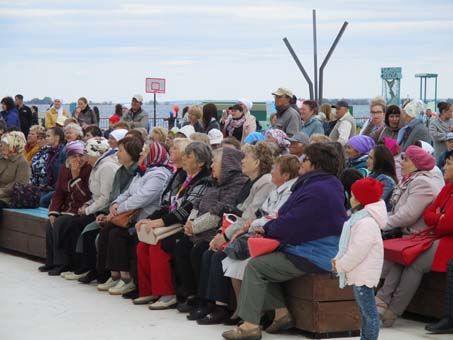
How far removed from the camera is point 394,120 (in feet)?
37.0

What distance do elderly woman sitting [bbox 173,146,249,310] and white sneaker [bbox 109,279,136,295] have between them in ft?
3.32

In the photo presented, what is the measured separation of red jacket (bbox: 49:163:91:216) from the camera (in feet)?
35.3

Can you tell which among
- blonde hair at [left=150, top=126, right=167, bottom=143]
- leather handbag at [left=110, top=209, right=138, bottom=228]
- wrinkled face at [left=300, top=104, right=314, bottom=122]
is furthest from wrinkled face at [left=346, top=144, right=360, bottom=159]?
wrinkled face at [left=300, top=104, right=314, bottom=122]

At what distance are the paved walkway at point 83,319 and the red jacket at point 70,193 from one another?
90 centimetres

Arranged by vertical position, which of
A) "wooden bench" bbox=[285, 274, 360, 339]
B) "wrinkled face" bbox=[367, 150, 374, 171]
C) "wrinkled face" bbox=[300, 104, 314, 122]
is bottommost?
"wooden bench" bbox=[285, 274, 360, 339]

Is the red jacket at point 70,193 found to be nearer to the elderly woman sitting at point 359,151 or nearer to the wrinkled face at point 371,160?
the elderly woman sitting at point 359,151

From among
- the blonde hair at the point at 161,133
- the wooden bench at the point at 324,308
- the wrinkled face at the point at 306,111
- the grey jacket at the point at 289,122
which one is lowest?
the wooden bench at the point at 324,308

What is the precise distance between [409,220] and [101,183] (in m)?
3.59

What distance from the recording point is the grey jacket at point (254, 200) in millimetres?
8055

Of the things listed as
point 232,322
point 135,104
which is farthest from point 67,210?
point 135,104

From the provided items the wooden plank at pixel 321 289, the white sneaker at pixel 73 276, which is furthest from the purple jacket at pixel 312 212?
the white sneaker at pixel 73 276

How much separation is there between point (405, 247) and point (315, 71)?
20.2 metres

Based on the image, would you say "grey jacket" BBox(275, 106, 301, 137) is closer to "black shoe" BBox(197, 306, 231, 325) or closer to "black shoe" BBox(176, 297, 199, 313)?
"black shoe" BBox(176, 297, 199, 313)

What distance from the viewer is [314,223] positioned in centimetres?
735
